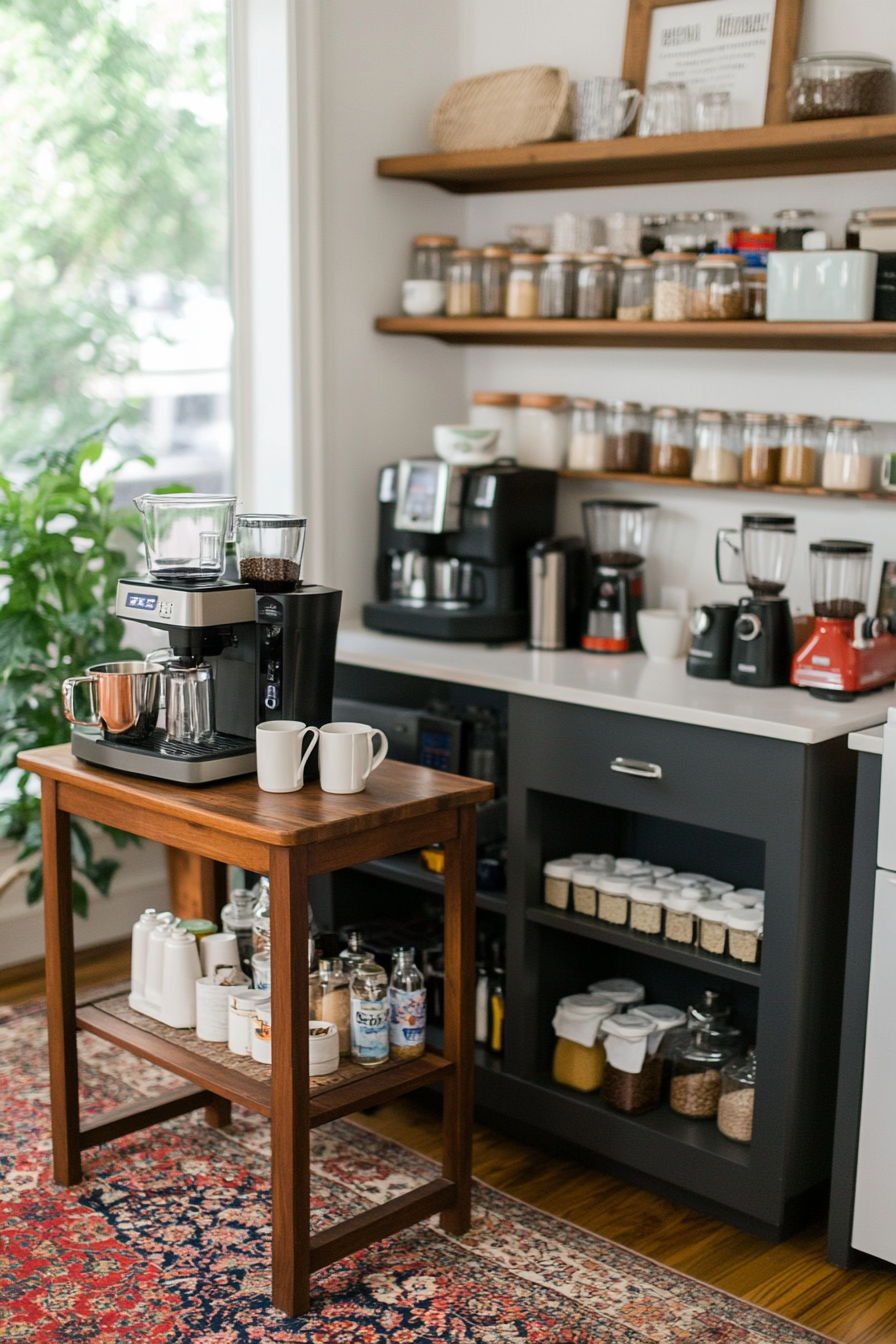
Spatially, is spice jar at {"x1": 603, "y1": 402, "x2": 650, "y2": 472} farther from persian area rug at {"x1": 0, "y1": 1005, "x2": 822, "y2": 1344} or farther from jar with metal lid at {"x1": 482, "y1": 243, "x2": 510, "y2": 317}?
persian area rug at {"x1": 0, "y1": 1005, "x2": 822, "y2": 1344}

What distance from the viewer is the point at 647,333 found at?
9.71ft

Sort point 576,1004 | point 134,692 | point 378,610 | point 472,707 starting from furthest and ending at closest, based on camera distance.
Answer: point 378,610, point 472,707, point 576,1004, point 134,692

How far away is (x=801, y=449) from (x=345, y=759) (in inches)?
48.8

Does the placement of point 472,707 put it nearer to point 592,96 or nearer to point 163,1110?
point 163,1110

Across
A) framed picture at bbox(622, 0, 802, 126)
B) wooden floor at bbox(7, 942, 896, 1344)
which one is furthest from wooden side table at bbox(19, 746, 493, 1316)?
framed picture at bbox(622, 0, 802, 126)

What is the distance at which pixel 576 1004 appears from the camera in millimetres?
2760

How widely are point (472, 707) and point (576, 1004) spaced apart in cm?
64

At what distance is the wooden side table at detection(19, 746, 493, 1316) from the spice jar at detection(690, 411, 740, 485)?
3.33 feet

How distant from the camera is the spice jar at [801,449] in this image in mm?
2854

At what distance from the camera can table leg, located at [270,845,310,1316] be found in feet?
6.70

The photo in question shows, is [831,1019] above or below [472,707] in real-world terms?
below

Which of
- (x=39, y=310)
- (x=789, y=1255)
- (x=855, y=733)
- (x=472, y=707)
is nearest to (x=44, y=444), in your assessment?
(x=39, y=310)

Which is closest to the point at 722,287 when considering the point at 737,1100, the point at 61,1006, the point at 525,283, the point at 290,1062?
the point at 525,283

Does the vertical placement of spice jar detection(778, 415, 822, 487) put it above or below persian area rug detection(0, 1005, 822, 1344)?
above
